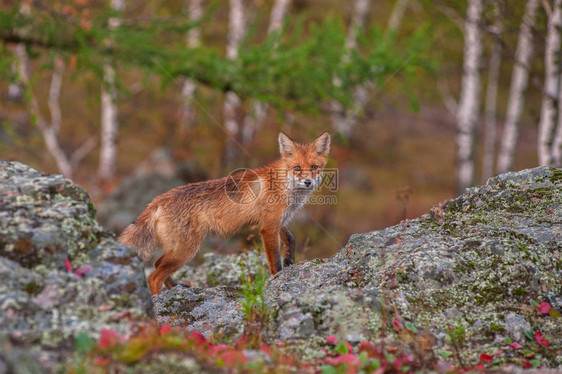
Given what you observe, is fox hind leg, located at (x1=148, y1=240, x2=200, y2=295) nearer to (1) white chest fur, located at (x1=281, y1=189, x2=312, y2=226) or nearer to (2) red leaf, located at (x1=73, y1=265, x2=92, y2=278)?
(1) white chest fur, located at (x1=281, y1=189, x2=312, y2=226)

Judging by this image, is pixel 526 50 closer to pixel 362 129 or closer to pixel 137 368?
pixel 362 129

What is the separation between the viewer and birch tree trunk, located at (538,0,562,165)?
33.7 ft

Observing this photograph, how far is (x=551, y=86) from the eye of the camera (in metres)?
11.0

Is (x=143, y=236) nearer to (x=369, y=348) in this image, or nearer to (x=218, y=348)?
(x=218, y=348)

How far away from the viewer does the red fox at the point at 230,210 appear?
5.94 meters

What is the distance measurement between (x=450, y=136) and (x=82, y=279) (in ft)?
111

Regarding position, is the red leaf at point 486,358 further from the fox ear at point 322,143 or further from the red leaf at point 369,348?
the fox ear at point 322,143

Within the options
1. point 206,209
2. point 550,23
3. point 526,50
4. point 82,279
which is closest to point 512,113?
point 526,50

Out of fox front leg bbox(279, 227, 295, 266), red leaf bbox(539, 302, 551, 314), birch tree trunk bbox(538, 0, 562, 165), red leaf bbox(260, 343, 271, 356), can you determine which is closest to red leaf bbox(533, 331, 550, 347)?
red leaf bbox(539, 302, 551, 314)

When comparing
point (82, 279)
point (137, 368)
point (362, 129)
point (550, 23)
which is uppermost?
point (362, 129)

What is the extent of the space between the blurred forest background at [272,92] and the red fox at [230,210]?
30.2 inches

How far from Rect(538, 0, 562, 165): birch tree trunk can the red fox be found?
6.29 metres

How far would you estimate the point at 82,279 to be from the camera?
3299 mm

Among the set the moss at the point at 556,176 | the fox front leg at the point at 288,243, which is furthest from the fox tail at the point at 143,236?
the moss at the point at 556,176
